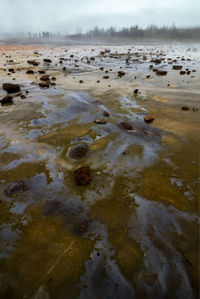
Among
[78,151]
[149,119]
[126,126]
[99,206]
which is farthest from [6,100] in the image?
[99,206]

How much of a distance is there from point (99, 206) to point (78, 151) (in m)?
1.21

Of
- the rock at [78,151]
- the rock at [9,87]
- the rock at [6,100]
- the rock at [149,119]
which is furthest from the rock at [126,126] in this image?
the rock at [9,87]

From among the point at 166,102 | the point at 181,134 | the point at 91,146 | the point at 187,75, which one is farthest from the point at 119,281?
the point at 187,75

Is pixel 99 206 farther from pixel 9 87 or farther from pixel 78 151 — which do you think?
pixel 9 87

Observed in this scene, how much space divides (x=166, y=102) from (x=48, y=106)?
12.5 feet

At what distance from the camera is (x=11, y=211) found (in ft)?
6.79

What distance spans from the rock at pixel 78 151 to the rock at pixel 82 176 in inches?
19.8

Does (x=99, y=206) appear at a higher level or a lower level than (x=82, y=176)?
lower

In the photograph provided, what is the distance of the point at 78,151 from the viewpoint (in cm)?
304

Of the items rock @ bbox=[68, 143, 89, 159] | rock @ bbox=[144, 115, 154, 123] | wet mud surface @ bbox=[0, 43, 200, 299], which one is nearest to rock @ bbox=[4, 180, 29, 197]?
wet mud surface @ bbox=[0, 43, 200, 299]

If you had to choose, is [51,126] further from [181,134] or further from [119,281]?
[119,281]

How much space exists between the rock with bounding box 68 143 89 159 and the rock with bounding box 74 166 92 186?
503 mm

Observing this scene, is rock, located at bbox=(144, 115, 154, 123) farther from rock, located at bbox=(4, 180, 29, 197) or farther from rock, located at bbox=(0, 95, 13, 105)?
rock, located at bbox=(0, 95, 13, 105)

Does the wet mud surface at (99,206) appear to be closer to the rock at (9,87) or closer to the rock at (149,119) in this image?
the rock at (149,119)
